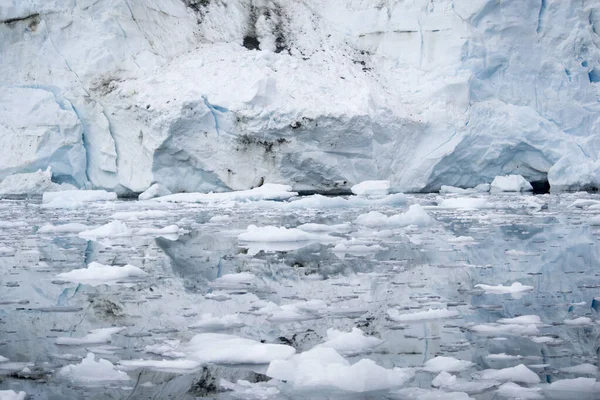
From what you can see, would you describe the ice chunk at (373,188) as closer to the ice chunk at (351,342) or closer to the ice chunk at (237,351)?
the ice chunk at (351,342)

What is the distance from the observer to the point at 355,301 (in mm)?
3281

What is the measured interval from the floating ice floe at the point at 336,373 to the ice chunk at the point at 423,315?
72 centimetres

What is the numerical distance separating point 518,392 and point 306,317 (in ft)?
3.81

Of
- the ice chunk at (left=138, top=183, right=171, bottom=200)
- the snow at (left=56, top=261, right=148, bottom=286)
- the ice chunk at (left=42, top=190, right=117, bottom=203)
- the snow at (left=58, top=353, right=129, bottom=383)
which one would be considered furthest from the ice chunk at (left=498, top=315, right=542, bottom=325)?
the ice chunk at (left=138, top=183, right=171, bottom=200)

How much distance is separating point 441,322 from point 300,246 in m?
2.75

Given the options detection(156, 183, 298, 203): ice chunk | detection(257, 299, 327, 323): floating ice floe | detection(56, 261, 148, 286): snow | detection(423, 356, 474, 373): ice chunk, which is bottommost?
detection(156, 183, 298, 203): ice chunk

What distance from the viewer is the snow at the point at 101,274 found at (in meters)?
3.90

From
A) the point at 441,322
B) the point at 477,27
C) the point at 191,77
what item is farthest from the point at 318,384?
the point at 477,27

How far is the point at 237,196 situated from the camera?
11398mm

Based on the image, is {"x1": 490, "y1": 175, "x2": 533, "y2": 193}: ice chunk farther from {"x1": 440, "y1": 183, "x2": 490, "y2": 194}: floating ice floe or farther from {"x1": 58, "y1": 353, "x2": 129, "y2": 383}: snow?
{"x1": 58, "y1": 353, "x2": 129, "y2": 383}: snow

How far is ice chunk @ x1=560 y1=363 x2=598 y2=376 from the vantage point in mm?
2098

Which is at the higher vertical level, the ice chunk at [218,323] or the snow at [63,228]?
the ice chunk at [218,323]

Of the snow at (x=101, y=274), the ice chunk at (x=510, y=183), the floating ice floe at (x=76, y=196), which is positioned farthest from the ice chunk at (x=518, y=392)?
the ice chunk at (x=510, y=183)

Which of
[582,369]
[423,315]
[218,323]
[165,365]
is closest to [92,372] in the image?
[165,365]
